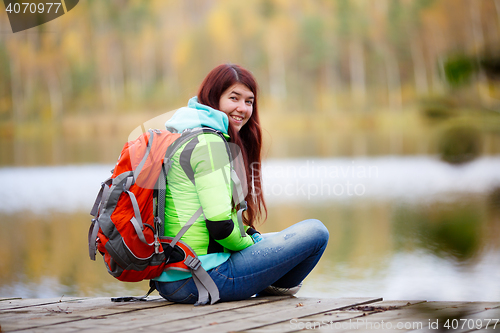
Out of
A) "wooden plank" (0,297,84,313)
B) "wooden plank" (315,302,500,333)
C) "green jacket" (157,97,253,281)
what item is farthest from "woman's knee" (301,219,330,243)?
"wooden plank" (0,297,84,313)

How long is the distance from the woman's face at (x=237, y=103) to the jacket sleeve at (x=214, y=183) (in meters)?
0.30

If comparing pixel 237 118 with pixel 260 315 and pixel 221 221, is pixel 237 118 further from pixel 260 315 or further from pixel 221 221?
pixel 260 315

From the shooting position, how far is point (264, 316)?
164 cm

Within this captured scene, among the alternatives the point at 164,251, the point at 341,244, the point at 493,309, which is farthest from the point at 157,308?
the point at 341,244

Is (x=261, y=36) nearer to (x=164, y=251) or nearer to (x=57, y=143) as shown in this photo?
(x=57, y=143)

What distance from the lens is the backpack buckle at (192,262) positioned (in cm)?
170

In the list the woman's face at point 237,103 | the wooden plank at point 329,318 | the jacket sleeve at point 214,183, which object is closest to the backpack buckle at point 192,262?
the jacket sleeve at point 214,183

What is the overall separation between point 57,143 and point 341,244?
62.5 ft

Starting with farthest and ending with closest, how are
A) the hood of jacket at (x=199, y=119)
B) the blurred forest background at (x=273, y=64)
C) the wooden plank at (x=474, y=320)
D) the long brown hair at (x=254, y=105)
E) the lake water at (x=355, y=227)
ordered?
the blurred forest background at (x=273, y=64)
the lake water at (x=355, y=227)
the long brown hair at (x=254, y=105)
the hood of jacket at (x=199, y=119)
the wooden plank at (x=474, y=320)

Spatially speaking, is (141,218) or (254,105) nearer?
(141,218)

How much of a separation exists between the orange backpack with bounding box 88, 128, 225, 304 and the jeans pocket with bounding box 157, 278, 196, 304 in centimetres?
5

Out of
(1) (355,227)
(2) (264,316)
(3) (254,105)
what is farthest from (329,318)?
(1) (355,227)

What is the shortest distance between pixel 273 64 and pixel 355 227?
68.9 ft

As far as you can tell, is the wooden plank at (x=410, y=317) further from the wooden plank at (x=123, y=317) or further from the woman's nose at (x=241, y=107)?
the woman's nose at (x=241, y=107)
